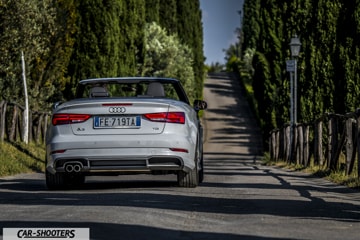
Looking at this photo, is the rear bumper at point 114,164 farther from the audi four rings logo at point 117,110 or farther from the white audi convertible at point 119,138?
the audi four rings logo at point 117,110

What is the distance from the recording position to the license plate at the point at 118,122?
11.6 meters

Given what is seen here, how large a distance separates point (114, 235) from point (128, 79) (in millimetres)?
6302

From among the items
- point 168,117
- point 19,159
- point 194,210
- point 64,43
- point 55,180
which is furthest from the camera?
point 64,43

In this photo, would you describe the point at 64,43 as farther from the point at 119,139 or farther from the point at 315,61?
the point at 119,139

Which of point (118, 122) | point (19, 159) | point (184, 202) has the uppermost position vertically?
point (118, 122)

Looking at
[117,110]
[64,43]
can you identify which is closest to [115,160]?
[117,110]

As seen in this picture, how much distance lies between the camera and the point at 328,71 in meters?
32.1

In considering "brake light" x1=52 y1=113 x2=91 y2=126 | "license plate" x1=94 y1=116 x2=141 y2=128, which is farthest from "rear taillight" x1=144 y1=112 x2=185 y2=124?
"brake light" x1=52 y1=113 x2=91 y2=126

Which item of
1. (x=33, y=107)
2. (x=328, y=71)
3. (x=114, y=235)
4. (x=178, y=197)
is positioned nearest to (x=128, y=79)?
(x=178, y=197)

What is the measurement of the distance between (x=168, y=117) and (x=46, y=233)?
5100 millimetres

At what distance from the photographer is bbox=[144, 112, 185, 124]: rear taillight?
11.7m

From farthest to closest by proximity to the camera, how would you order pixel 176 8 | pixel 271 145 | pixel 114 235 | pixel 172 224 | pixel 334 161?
pixel 176 8 → pixel 271 145 → pixel 334 161 → pixel 172 224 → pixel 114 235

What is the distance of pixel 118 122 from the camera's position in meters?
11.6

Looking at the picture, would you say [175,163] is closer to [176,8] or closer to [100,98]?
[100,98]
